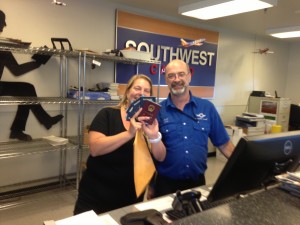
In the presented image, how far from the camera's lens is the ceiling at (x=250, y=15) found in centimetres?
352

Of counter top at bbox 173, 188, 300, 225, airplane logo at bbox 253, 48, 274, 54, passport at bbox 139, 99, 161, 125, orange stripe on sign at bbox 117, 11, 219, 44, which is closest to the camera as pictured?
counter top at bbox 173, 188, 300, 225

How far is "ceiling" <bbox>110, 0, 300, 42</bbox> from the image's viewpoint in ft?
11.6

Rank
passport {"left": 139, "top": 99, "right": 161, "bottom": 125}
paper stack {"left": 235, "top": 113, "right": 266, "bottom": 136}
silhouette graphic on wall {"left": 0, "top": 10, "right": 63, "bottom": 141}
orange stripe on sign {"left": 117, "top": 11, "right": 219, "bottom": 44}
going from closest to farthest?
passport {"left": 139, "top": 99, "right": 161, "bottom": 125}, silhouette graphic on wall {"left": 0, "top": 10, "right": 63, "bottom": 141}, orange stripe on sign {"left": 117, "top": 11, "right": 219, "bottom": 44}, paper stack {"left": 235, "top": 113, "right": 266, "bottom": 136}

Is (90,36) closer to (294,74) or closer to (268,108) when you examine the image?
(268,108)

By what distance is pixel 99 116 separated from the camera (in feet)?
5.19

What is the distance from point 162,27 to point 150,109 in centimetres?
310

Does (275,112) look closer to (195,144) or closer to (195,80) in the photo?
(195,80)

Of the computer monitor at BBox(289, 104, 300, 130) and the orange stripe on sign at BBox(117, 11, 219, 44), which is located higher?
the orange stripe on sign at BBox(117, 11, 219, 44)

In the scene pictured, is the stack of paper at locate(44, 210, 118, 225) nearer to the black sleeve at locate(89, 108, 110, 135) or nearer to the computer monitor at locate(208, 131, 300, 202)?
the computer monitor at locate(208, 131, 300, 202)

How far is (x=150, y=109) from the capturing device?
1.40 meters

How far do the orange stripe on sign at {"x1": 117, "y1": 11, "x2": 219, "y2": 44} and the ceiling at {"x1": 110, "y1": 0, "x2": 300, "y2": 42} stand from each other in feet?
0.44

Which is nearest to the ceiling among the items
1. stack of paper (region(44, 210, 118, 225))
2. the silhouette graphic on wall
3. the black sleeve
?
the silhouette graphic on wall

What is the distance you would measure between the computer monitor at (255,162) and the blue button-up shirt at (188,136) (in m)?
0.66

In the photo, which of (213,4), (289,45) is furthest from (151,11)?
(289,45)
